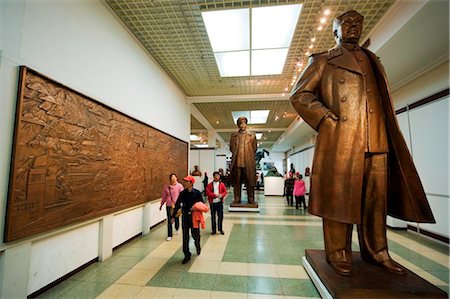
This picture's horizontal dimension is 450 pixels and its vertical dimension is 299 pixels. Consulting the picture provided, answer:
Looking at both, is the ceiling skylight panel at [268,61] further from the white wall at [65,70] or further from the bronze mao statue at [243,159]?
the white wall at [65,70]

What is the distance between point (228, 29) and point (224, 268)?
4.37 meters

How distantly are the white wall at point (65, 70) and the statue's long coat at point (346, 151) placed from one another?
9.49ft

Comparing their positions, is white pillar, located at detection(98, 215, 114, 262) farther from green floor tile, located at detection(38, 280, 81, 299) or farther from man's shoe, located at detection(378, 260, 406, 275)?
man's shoe, located at detection(378, 260, 406, 275)

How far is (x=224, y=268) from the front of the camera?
2855mm

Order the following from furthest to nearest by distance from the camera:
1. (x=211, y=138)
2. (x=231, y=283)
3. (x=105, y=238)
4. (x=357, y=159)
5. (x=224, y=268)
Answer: (x=211, y=138) → (x=105, y=238) → (x=224, y=268) → (x=231, y=283) → (x=357, y=159)

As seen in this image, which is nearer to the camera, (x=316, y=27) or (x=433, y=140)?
(x=433, y=140)

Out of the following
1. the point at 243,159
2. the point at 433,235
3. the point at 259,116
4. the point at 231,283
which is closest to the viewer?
the point at 231,283

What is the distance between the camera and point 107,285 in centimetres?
247

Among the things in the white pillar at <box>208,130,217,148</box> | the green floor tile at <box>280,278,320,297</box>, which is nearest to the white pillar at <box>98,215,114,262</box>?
the green floor tile at <box>280,278,320,297</box>

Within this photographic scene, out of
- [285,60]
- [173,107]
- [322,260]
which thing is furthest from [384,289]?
[173,107]

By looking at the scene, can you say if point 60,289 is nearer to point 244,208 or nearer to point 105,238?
point 105,238

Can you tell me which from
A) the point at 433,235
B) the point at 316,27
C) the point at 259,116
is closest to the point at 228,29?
the point at 316,27

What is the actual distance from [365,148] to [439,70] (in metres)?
3.79

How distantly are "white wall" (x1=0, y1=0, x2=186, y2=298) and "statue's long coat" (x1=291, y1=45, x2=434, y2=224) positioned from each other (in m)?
2.89
